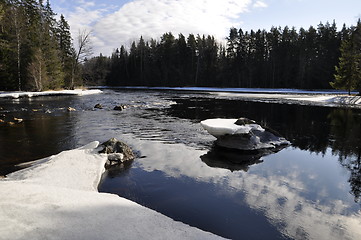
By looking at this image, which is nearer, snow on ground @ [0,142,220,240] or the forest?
snow on ground @ [0,142,220,240]

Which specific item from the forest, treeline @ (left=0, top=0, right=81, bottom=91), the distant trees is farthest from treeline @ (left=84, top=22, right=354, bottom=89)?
the distant trees

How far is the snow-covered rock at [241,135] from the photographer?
9.83m

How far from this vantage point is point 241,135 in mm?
10164

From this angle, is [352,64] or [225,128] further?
[352,64]

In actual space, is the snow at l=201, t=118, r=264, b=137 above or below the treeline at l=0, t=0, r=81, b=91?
below

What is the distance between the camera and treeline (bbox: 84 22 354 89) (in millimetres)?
59094

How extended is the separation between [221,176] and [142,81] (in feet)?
261

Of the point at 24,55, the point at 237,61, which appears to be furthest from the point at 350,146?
the point at 237,61

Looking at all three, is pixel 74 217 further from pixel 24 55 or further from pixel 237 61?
pixel 237 61

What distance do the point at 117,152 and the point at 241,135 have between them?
502 cm

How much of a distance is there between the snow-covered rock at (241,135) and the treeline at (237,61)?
49.9 m

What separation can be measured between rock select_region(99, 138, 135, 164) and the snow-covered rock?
3.43 meters

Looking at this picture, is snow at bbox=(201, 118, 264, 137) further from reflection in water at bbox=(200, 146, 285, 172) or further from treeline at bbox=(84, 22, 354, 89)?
treeline at bbox=(84, 22, 354, 89)

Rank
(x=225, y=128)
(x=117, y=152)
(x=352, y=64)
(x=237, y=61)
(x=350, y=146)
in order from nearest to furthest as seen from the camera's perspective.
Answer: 1. (x=117, y=152)
2. (x=225, y=128)
3. (x=350, y=146)
4. (x=352, y=64)
5. (x=237, y=61)
